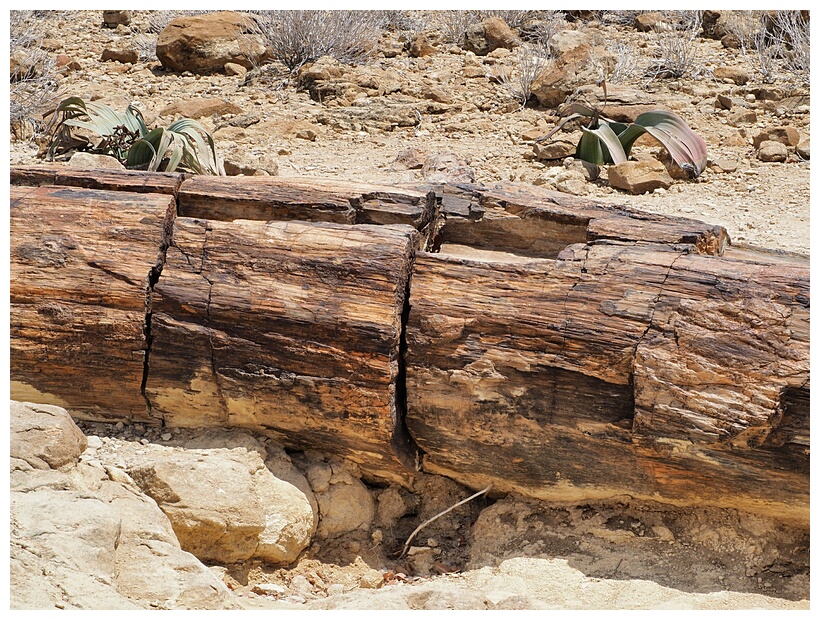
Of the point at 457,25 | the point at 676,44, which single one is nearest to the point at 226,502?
the point at 676,44

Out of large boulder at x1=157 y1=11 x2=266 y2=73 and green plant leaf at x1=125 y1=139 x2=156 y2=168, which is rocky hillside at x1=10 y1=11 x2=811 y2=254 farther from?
green plant leaf at x1=125 y1=139 x2=156 y2=168

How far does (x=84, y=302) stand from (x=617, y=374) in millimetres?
1858

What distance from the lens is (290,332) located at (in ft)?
9.70

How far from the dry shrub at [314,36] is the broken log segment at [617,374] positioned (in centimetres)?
572

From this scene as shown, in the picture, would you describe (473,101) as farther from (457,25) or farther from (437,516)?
(437,516)

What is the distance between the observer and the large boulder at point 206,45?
8.05 meters

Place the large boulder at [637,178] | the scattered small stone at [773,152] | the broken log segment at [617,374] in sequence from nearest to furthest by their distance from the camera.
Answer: the broken log segment at [617,374]
the large boulder at [637,178]
the scattered small stone at [773,152]

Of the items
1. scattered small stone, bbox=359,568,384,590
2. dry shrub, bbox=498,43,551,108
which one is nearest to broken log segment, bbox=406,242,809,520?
scattered small stone, bbox=359,568,384,590

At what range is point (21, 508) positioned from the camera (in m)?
2.51

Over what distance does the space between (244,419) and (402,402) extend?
1.92 ft

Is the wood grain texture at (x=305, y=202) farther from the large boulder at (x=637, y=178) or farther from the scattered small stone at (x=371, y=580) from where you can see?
the large boulder at (x=637, y=178)

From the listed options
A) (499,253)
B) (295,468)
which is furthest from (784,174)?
(295,468)

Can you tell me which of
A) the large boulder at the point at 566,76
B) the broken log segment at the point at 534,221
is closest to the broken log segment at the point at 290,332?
the broken log segment at the point at 534,221

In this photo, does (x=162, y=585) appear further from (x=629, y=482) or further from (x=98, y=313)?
(x=629, y=482)
